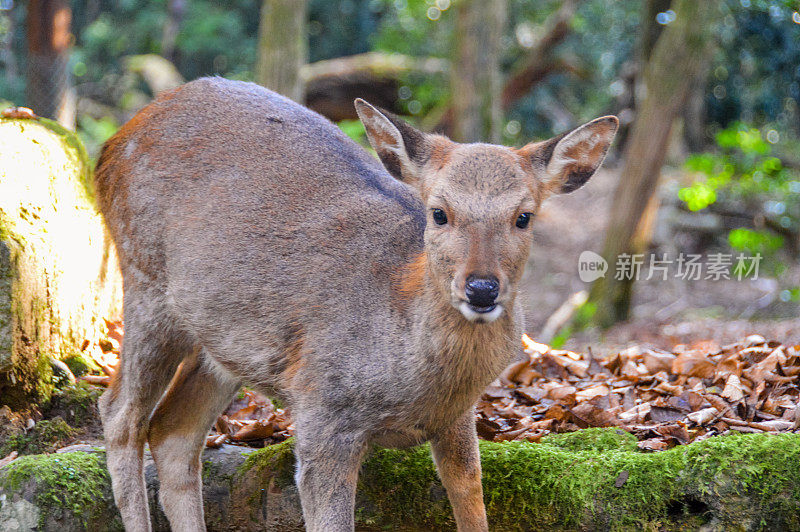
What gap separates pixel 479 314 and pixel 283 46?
8.59 metres

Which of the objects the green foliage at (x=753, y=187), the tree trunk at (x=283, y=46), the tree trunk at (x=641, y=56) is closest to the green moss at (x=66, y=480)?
the tree trunk at (x=283, y=46)

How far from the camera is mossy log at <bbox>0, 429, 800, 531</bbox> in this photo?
3957 mm

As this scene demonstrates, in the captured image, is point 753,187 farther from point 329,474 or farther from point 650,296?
point 329,474

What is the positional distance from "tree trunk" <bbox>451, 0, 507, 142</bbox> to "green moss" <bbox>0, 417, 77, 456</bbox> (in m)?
9.65

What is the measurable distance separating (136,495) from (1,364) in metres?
1.09

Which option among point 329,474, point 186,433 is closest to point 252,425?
point 186,433

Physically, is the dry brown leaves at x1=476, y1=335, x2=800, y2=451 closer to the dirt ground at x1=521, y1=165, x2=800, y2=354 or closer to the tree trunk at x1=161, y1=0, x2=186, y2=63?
the dirt ground at x1=521, y1=165, x2=800, y2=354

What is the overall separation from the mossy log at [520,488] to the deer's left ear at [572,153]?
144 centimetres

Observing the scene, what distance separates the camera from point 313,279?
4387mm

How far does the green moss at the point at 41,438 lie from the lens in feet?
16.8

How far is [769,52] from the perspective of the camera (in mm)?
17406

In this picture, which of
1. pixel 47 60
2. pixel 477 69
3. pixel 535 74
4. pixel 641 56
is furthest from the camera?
pixel 535 74

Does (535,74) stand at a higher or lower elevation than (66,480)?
higher

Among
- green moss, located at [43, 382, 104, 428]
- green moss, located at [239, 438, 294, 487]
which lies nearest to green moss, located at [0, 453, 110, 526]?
green moss, located at [43, 382, 104, 428]
